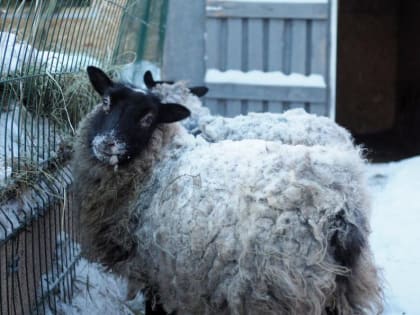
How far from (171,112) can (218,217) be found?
811 millimetres

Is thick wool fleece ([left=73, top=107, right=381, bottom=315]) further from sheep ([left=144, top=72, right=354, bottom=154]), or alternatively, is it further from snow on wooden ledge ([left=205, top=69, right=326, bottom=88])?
snow on wooden ledge ([left=205, top=69, right=326, bottom=88])

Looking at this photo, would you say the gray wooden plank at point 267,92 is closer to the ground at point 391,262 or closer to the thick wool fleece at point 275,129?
the ground at point 391,262

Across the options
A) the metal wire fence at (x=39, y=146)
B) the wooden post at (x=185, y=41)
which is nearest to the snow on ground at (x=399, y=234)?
the metal wire fence at (x=39, y=146)

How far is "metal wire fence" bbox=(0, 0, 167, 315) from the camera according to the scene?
3246 millimetres

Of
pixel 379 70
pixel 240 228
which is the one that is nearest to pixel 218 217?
pixel 240 228

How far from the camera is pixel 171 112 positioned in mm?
3527

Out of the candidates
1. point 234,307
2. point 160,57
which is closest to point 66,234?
point 234,307

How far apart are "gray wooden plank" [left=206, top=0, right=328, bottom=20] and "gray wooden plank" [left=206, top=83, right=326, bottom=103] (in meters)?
0.68

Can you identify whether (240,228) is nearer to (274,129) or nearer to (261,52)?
(274,129)

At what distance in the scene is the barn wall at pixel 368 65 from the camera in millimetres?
11516

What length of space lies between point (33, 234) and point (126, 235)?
21.2 inches

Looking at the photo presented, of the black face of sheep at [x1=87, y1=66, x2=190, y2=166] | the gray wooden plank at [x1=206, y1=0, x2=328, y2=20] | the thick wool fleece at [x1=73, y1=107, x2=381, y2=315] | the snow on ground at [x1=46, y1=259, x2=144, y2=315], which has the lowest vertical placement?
the snow on ground at [x1=46, y1=259, x2=144, y2=315]

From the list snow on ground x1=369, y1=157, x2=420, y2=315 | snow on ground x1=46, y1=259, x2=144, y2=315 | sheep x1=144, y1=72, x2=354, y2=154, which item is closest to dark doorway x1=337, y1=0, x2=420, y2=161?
snow on ground x1=369, y1=157, x2=420, y2=315

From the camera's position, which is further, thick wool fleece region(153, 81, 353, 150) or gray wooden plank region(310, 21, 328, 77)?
gray wooden plank region(310, 21, 328, 77)
